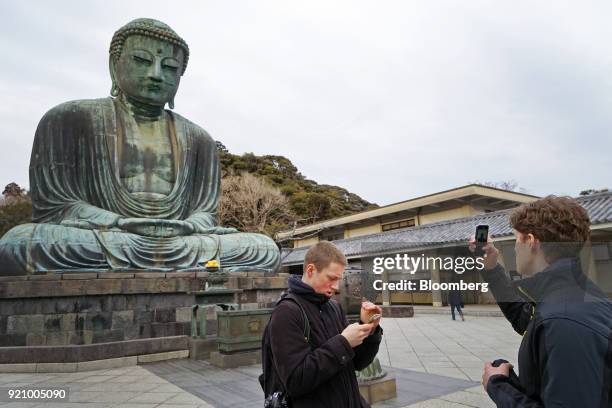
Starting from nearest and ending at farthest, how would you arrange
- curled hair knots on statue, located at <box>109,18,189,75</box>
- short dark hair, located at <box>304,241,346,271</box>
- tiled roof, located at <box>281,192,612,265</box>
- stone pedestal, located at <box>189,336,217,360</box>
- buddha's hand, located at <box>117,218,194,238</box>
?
short dark hair, located at <box>304,241,346,271</box> < stone pedestal, located at <box>189,336,217,360</box> < buddha's hand, located at <box>117,218,194,238</box> < curled hair knots on statue, located at <box>109,18,189,75</box> < tiled roof, located at <box>281,192,612,265</box>

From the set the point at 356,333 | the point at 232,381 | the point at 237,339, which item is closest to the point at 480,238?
the point at 356,333

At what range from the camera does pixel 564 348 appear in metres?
1.12

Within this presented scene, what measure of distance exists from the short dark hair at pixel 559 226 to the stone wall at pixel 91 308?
5.87 metres

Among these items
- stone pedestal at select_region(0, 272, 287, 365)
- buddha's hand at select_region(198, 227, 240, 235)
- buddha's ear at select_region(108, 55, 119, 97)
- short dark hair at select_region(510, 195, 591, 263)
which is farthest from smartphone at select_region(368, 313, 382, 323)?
buddha's ear at select_region(108, 55, 119, 97)

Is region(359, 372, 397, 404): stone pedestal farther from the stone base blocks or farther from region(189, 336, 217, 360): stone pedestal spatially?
region(189, 336, 217, 360): stone pedestal

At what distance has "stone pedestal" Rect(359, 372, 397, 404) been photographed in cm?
377

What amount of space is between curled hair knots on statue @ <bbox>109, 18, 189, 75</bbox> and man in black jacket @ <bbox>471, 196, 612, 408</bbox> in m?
8.94

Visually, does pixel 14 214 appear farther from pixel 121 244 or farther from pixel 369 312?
pixel 369 312

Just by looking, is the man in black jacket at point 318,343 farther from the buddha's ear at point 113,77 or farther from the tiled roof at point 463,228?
the buddha's ear at point 113,77

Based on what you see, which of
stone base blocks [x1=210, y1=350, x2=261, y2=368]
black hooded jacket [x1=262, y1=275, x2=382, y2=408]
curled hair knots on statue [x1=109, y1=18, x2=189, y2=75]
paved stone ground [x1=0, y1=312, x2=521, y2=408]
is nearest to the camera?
black hooded jacket [x1=262, y1=275, x2=382, y2=408]

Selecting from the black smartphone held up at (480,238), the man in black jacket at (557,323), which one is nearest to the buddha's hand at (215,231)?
the black smartphone held up at (480,238)

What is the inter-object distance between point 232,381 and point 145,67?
22.6 ft

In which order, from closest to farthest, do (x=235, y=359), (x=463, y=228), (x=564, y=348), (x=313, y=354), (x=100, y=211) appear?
(x=564, y=348) < (x=313, y=354) < (x=235, y=359) < (x=100, y=211) < (x=463, y=228)

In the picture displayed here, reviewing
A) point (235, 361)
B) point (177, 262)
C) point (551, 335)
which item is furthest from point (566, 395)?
point (177, 262)
